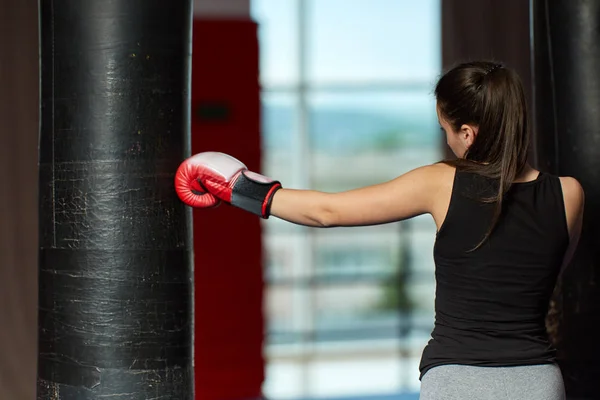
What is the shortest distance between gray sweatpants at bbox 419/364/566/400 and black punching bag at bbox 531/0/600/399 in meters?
0.97

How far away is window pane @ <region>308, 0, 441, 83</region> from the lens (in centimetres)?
637

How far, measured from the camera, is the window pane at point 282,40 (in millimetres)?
6180

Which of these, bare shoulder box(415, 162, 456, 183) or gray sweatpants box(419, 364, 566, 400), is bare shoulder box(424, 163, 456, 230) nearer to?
bare shoulder box(415, 162, 456, 183)

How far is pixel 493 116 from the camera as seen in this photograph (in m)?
1.42

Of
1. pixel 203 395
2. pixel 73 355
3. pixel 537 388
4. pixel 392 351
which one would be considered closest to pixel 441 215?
pixel 537 388

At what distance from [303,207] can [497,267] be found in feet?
1.20

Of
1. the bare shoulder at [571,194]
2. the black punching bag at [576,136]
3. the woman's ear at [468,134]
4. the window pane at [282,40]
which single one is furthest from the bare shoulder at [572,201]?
the window pane at [282,40]

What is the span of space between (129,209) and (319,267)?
5.05 meters

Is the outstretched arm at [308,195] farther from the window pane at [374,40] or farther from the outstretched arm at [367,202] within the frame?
the window pane at [374,40]

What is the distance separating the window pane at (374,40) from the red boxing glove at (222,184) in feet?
15.7

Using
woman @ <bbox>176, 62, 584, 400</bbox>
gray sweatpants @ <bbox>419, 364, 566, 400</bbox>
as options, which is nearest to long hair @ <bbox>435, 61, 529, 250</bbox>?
woman @ <bbox>176, 62, 584, 400</bbox>

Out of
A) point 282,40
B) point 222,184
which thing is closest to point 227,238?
point 282,40

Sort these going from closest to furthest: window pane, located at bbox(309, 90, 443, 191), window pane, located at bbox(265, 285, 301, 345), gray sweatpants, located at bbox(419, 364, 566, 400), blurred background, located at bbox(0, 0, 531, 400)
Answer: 1. gray sweatpants, located at bbox(419, 364, 566, 400)
2. blurred background, located at bbox(0, 0, 531, 400)
3. window pane, located at bbox(265, 285, 301, 345)
4. window pane, located at bbox(309, 90, 443, 191)

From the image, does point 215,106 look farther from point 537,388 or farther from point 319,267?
point 537,388
